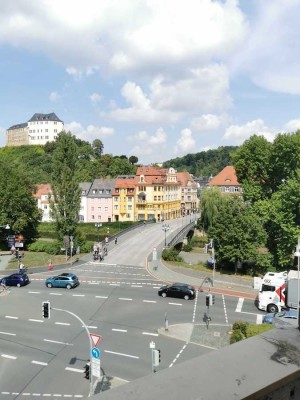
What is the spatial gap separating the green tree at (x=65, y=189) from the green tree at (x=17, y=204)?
10284mm

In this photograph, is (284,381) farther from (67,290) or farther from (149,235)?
(149,235)

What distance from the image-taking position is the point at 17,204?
61.6 m

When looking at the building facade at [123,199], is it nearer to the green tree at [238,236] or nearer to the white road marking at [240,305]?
the green tree at [238,236]

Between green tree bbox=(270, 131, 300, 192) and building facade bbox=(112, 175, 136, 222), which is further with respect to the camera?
building facade bbox=(112, 175, 136, 222)

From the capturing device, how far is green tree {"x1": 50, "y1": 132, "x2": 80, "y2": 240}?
53.6m

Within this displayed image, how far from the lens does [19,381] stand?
1886 centimetres

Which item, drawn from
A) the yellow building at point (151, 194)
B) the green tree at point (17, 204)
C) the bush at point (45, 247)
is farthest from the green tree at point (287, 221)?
the yellow building at point (151, 194)

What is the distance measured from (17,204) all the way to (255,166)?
36.9m

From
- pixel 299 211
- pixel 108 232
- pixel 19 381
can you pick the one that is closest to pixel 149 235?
pixel 108 232

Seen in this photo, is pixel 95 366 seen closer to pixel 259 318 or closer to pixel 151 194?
pixel 259 318

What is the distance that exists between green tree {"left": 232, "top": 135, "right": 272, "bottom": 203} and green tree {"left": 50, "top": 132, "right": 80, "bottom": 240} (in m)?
22.5

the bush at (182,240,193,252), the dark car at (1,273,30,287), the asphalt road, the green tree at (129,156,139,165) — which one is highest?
the green tree at (129,156,139,165)

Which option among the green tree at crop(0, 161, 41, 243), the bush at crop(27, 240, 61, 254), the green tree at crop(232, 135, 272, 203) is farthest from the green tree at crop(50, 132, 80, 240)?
the green tree at crop(232, 135, 272, 203)

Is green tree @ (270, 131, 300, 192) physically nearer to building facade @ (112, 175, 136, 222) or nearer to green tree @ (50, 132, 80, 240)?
green tree @ (50, 132, 80, 240)
